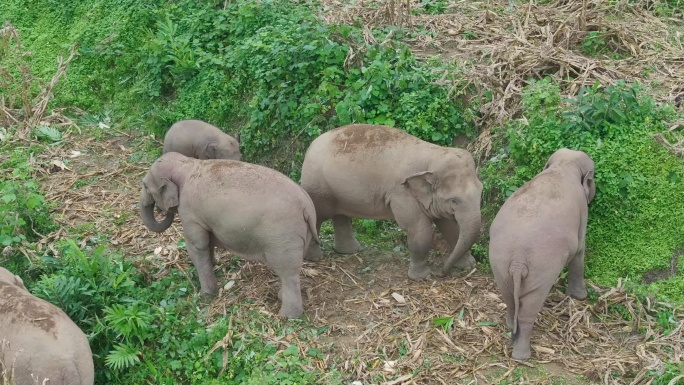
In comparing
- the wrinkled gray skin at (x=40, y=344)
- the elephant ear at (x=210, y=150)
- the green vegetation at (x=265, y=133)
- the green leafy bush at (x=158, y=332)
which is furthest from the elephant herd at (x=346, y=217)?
the elephant ear at (x=210, y=150)

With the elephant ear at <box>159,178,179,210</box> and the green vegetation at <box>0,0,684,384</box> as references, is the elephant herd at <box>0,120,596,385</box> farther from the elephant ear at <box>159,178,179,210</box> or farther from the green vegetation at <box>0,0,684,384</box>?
the green vegetation at <box>0,0,684,384</box>

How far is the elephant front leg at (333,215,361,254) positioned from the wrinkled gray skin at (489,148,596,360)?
1.87 meters

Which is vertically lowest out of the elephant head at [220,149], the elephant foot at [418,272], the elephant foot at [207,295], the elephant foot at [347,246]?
the elephant foot at [347,246]

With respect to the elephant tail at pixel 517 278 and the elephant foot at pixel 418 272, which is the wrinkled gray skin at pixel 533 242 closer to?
the elephant tail at pixel 517 278

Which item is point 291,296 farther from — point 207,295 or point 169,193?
point 169,193

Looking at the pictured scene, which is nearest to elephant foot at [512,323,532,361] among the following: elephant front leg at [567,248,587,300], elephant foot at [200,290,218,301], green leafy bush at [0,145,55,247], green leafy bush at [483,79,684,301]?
elephant front leg at [567,248,587,300]

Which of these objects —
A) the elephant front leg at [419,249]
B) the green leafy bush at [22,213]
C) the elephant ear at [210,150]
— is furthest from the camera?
the elephant ear at [210,150]

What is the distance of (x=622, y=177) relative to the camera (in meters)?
8.02

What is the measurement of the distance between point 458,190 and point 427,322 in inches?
46.9

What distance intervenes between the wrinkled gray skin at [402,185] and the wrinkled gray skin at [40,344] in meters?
2.61

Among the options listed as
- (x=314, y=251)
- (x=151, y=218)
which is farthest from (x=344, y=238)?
(x=151, y=218)

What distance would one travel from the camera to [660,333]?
734cm

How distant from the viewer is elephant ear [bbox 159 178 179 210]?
806 centimetres

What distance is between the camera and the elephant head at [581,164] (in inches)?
303
